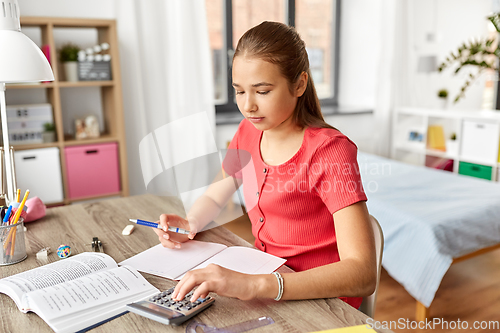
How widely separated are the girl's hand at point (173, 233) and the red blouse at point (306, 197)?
18 cm

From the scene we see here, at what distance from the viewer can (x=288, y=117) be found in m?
1.08

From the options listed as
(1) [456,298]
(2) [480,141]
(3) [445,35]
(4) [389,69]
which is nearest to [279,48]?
(1) [456,298]

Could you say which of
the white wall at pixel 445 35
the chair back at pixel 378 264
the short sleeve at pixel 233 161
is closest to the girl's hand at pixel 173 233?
the short sleeve at pixel 233 161

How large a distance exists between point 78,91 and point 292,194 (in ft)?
7.36

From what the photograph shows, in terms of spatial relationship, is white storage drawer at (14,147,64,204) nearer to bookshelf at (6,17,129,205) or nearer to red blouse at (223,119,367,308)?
bookshelf at (6,17,129,205)

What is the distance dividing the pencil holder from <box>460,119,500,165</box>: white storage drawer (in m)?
3.17

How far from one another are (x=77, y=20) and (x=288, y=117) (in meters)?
1.89

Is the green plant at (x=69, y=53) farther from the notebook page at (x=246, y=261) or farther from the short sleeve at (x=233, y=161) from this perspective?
the notebook page at (x=246, y=261)

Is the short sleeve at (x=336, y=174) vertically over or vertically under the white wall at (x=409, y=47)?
under

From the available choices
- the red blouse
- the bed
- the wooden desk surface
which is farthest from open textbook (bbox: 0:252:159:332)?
the bed

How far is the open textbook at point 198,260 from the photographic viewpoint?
917 millimetres

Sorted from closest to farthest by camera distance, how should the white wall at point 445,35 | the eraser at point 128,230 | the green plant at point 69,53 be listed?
the eraser at point 128,230 → the green plant at point 69,53 → the white wall at point 445,35

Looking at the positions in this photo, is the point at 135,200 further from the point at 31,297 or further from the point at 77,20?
the point at 77,20

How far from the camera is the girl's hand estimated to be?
1043 millimetres
